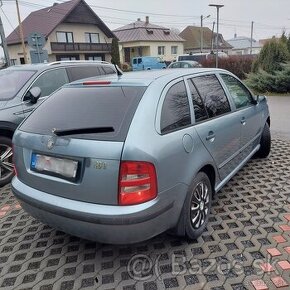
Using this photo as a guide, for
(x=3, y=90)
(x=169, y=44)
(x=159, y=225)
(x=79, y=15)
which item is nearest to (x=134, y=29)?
(x=169, y=44)

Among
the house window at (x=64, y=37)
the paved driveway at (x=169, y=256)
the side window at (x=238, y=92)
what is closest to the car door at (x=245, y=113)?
the side window at (x=238, y=92)

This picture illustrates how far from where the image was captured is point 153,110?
245 centimetres

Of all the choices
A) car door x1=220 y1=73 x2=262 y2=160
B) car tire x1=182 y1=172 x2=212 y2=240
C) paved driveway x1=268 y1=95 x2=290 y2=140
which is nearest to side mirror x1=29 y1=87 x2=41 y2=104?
car door x1=220 y1=73 x2=262 y2=160

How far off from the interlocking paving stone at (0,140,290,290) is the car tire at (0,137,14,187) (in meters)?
0.96

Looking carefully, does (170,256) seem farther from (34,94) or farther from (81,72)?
(81,72)

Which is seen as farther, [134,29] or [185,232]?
[134,29]

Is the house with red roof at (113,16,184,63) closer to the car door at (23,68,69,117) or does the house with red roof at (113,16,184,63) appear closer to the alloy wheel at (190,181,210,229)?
the car door at (23,68,69,117)

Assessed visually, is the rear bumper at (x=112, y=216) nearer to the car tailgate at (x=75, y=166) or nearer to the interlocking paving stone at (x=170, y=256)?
the car tailgate at (x=75, y=166)

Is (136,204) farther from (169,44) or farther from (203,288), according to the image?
(169,44)

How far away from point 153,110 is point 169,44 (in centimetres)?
4954

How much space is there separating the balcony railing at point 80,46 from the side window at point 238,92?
33038mm

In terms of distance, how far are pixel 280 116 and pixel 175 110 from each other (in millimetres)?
7142

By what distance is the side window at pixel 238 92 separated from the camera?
12.8ft

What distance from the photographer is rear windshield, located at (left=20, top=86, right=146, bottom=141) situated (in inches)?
93.0
